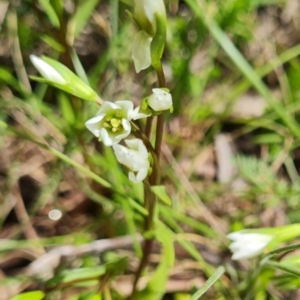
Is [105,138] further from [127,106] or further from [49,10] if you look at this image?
[49,10]

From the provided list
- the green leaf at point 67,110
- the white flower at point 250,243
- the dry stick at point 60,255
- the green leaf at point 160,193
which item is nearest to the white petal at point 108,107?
the green leaf at point 160,193

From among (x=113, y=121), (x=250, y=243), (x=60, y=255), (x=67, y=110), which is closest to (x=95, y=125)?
(x=113, y=121)

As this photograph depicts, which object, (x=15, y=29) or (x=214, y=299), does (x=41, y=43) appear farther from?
(x=214, y=299)

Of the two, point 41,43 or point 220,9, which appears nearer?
point 220,9

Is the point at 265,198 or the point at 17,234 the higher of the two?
the point at 265,198

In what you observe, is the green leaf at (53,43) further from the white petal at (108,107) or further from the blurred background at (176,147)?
the white petal at (108,107)

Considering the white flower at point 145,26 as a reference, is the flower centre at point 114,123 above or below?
below

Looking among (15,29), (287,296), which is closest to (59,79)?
(15,29)
